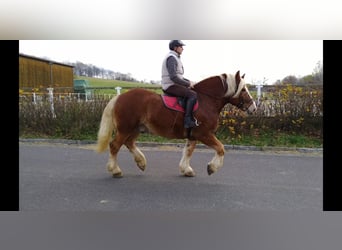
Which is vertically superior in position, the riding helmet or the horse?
the riding helmet

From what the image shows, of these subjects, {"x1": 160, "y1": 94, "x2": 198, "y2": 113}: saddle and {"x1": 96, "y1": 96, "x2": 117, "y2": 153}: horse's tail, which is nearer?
{"x1": 160, "y1": 94, "x2": 198, "y2": 113}: saddle

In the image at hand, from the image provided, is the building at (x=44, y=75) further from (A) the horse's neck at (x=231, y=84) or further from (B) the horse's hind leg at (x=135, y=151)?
(A) the horse's neck at (x=231, y=84)

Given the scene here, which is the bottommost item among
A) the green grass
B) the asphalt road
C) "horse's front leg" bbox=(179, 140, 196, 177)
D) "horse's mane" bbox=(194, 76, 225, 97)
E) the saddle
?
the asphalt road

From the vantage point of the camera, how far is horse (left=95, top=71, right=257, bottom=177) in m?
3.20

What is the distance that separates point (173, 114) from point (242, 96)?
89cm

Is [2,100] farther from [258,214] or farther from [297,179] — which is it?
[297,179]

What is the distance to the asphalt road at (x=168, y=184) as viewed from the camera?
2.82 metres

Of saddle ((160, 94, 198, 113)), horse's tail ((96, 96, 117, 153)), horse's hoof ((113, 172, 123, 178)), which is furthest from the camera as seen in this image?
horse's hoof ((113, 172, 123, 178))

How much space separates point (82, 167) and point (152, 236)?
6.16 feet

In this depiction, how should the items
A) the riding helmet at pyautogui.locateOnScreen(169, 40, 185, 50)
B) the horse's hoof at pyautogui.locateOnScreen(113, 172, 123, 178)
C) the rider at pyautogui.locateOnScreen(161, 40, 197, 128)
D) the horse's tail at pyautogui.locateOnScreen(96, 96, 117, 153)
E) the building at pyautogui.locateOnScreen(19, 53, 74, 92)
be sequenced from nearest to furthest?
the riding helmet at pyautogui.locateOnScreen(169, 40, 185, 50)
the rider at pyautogui.locateOnScreen(161, 40, 197, 128)
the horse's tail at pyautogui.locateOnScreen(96, 96, 117, 153)
the horse's hoof at pyautogui.locateOnScreen(113, 172, 123, 178)
the building at pyautogui.locateOnScreen(19, 53, 74, 92)

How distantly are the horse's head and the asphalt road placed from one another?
38.7 inches

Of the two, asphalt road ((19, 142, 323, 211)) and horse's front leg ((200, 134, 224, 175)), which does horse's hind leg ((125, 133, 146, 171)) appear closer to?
asphalt road ((19, 142, 323, 211))

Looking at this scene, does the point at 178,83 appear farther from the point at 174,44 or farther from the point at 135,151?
the point at 135,151

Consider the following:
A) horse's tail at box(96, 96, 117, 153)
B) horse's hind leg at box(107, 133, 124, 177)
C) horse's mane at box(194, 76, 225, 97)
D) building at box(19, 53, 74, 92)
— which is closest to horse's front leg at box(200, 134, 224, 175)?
horse's mane at box(194, 76, 225, 97)
